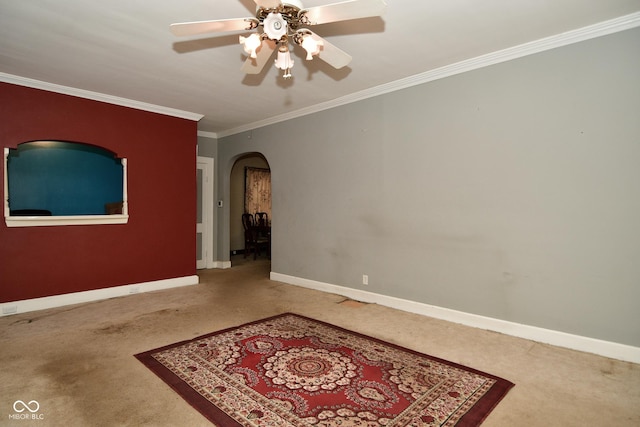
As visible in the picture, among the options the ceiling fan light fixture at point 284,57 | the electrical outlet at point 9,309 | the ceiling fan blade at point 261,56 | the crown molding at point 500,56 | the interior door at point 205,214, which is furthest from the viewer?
the interior door at point 205,214

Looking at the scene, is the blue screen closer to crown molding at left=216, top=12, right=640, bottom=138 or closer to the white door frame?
the white door frame

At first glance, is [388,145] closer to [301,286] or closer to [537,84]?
[537,84]

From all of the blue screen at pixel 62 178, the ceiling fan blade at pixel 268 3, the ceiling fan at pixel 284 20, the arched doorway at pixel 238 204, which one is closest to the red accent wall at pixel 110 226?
the blue screen at pixel 62 178

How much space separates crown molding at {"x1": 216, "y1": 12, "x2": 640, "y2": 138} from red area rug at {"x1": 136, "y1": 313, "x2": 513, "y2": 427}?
287 centimetres

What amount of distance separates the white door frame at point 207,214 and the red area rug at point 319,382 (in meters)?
3.68

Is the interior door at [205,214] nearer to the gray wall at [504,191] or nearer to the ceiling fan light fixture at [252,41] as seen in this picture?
the gray wall at [504,191]

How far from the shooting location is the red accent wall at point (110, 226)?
159 inches

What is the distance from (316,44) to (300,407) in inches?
91.8

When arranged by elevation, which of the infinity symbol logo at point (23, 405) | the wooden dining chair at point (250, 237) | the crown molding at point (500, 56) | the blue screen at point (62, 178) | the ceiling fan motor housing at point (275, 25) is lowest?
the infinity symbol logo at point (23, 405)

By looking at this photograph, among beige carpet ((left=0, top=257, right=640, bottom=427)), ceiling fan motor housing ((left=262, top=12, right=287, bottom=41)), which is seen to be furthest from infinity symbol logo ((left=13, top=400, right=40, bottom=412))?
ceiling fan motor housing ((left=262, top=12, right=287, bottom=41))

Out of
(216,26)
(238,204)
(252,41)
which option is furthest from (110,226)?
(238,204)

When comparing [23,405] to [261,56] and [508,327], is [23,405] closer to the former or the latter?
[261,56]

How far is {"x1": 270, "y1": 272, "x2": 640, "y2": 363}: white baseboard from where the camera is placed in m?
2.80

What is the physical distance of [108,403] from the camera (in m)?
2.19
